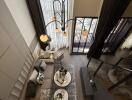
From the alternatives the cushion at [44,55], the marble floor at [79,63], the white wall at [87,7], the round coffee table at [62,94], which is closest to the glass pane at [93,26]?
the white wall at [87,7]

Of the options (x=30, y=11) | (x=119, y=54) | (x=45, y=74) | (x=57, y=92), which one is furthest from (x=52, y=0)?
(x=119, y=54)

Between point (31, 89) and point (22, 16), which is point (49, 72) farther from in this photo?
point (22, 16)

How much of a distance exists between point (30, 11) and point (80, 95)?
3439mm

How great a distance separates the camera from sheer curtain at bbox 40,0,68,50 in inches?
148

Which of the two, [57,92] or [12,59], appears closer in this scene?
[12,59]

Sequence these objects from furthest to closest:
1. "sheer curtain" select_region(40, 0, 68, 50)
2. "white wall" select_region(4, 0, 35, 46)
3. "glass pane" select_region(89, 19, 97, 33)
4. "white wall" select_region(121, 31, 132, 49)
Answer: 1. "white wall" select_region(121, 31, 132, 49)
2. "glass pane" select_region(89, 19, 97, 33)
3. "sheer curtain" select_region(40, 0, 68, 50)
4. "white wall" select_region(4, 0, 35, 46)

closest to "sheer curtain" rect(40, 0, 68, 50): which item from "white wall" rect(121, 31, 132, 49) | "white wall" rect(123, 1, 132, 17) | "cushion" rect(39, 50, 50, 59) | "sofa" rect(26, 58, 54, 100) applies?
"cushion" rect(39, 50, 50, 59)

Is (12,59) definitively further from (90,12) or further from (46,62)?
(90,12)

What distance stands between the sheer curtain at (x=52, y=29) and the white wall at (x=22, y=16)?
1.92 ft

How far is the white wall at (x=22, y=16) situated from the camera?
278 cm

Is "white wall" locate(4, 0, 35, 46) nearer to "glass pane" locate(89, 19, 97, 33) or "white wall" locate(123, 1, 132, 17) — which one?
"glass pane" locate(89, 19, 97, 33)

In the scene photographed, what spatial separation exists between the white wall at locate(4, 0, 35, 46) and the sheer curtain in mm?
584

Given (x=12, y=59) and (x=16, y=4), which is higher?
(x=16, y=4)

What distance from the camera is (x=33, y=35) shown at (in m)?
4.31
